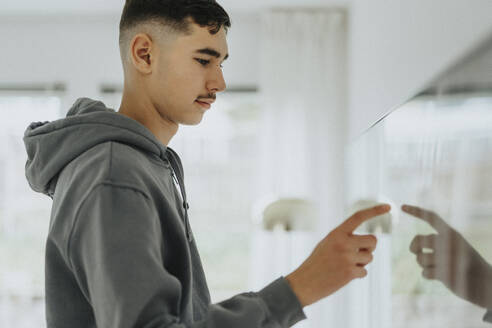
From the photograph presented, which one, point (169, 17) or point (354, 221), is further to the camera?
point (169, 17)

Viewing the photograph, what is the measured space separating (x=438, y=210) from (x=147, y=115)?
0.52 metres

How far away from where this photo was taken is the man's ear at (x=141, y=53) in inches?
34.5

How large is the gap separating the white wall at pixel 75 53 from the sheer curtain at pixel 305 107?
0.18 m

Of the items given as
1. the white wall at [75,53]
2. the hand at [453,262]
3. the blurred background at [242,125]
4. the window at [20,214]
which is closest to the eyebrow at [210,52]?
the hand at [453,262]

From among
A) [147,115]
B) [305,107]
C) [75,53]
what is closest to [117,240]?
[147,115]

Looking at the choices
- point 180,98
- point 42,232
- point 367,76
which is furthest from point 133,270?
point 42,232

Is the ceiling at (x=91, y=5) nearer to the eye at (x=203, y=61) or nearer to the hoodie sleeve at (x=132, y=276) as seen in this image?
the eye at (x=203, y=61)

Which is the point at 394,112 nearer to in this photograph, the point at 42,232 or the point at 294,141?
the point at 294,141

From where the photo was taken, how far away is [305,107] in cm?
329

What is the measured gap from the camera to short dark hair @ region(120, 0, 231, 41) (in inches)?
34.2

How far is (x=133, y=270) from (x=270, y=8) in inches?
115

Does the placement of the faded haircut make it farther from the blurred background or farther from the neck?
the blurred background

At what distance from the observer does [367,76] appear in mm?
2434

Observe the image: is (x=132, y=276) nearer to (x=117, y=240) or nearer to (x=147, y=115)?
(x=117, y=240)
